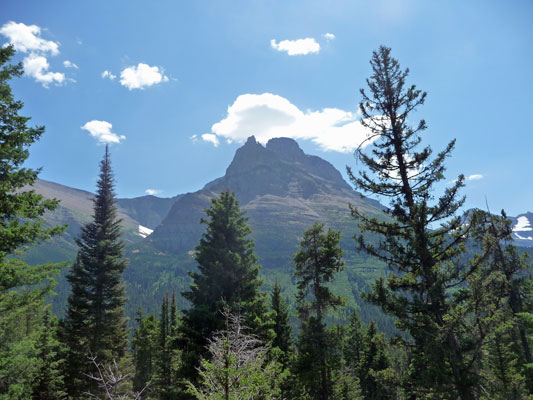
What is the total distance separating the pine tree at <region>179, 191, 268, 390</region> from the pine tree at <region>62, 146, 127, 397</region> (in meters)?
8.13

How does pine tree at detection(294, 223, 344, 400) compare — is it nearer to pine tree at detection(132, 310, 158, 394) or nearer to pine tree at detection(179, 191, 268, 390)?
pine tree at detection(179, 191, 268, 390)

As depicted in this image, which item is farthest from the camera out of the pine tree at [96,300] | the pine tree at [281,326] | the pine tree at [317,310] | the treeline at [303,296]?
the pine tree at [281,326]

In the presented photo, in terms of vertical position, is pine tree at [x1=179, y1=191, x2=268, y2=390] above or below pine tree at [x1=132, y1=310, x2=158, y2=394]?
above

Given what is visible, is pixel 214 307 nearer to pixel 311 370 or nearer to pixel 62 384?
pixel 311 370

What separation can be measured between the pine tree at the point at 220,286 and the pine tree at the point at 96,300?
813cm

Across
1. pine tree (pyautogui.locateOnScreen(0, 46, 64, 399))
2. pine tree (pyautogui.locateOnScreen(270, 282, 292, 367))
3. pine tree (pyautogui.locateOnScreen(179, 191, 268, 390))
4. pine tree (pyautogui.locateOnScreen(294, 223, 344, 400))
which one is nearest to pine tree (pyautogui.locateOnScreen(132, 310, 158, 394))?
pine tree (pyautogui.locateOnScreen(270, 282, 292, 367))

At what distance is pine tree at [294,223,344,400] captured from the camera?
1886 cm

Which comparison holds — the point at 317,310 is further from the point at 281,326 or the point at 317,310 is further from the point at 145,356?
the point at 145,356

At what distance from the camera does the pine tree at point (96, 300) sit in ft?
69.1

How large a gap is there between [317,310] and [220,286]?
23.3ft

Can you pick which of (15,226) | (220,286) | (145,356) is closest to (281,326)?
(220,286)

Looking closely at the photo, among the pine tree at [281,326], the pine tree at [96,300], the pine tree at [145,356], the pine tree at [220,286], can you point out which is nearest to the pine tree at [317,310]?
the pine tree at [220,286]

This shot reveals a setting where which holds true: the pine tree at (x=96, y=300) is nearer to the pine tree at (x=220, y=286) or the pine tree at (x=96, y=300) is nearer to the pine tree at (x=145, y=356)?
the pine tree at (x=220, y=286)

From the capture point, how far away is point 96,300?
872 inches
